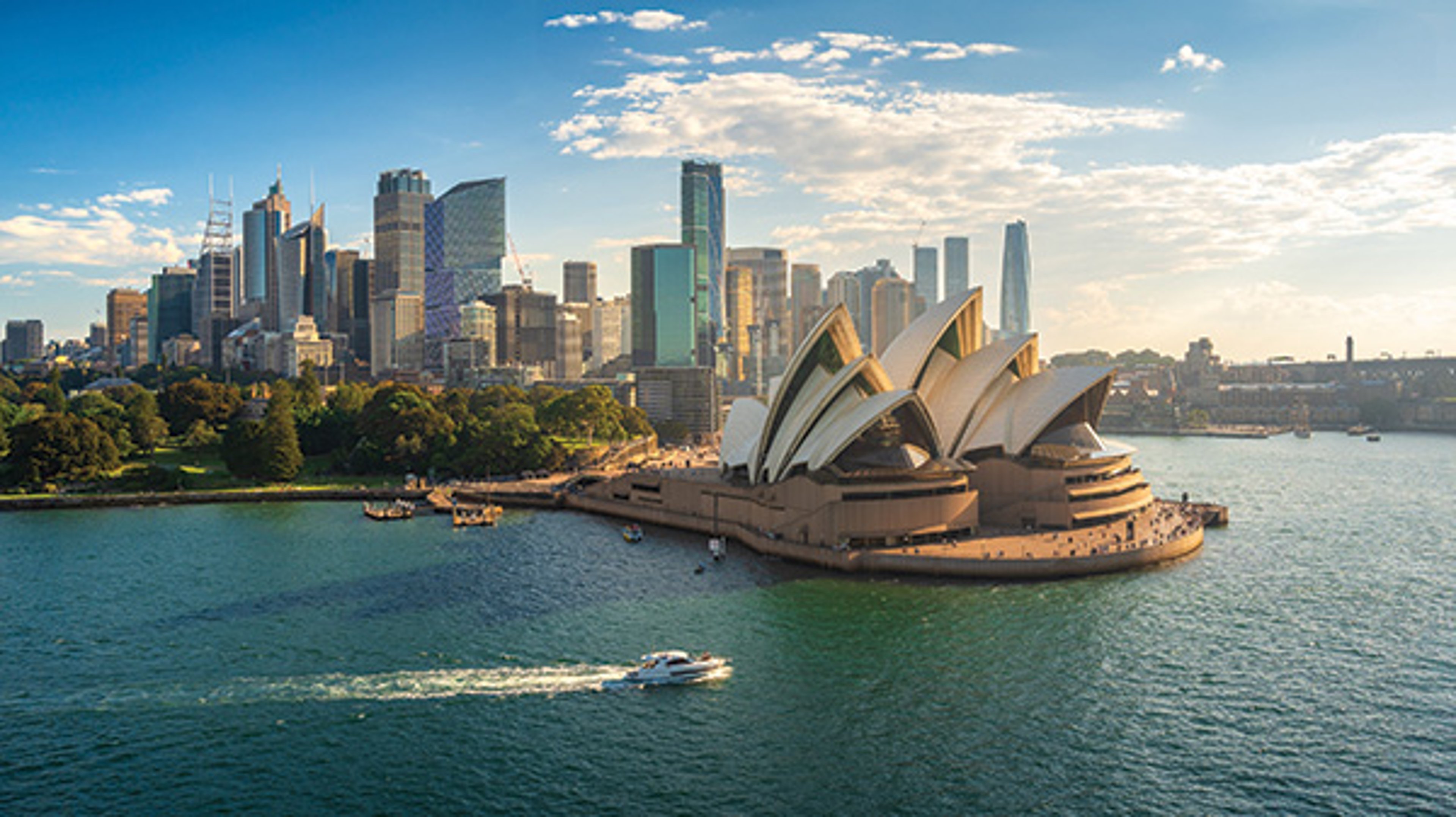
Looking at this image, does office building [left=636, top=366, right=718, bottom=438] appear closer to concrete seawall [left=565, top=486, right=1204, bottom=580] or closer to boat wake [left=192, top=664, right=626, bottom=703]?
concrete seawall [left=565, top=486, right=1204, bottom=580]

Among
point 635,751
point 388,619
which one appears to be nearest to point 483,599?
point 388,619

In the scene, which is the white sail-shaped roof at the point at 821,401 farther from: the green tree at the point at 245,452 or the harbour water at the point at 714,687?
the green tree at the point at 245,452

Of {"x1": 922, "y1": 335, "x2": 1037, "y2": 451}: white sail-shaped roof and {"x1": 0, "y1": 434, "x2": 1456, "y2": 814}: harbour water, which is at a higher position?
{"x1": 922, "y1": 335, "x2": 1037, "y2": 451}: white sail-shaped roof

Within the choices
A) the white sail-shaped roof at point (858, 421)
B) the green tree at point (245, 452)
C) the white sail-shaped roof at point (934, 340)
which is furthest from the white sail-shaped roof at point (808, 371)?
the green tree at point (245, 452)

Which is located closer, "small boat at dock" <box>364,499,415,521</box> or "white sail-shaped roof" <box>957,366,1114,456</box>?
"white sail-shaped roof" <box>957,366,1114,456</box>

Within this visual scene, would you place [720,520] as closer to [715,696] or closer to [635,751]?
[715,696]

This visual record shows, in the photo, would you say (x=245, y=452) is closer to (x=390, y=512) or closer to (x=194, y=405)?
(x=390, y=512)

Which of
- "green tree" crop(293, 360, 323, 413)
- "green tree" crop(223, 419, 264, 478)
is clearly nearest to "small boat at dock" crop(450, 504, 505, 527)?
"green tree" crop(223, 419, 264, 478)

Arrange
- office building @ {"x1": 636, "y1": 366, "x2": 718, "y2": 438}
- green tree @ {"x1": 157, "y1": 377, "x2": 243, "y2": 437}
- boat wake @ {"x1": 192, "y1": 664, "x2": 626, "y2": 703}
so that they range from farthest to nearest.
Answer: office building @ {"x1": 636, "y1": 366, "x2": 718, "y2": 438}, green tree @ {"x1": 157, "y1": 377, "x2": 243, "y2": 437}, boat wake @ {"x1": 192, "y1": 664, "x2": 626, "y2": 703}
